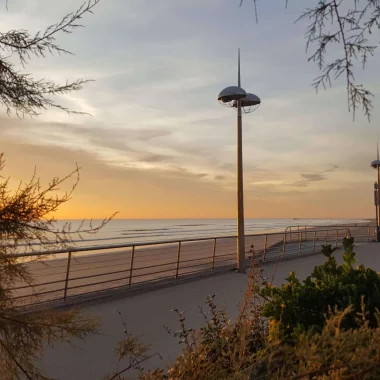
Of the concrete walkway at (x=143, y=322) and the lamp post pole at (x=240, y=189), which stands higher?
the lamp post pole at (x=240, y=189)

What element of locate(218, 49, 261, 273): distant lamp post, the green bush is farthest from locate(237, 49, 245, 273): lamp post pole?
the green bush

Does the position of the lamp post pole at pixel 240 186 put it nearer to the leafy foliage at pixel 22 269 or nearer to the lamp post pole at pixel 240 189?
the lamp post pole at pixel 240 189

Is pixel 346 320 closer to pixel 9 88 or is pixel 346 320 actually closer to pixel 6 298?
pixel 6 298

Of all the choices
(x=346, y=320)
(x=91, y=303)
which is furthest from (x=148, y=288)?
(x=346, y=320)

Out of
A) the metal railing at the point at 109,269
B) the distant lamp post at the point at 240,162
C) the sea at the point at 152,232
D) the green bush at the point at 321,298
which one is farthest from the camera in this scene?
the sea at the point at 152,232

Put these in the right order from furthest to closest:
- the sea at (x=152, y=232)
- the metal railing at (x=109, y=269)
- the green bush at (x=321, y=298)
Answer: the sea at (x=152, y=232)
the metal railing at (x=109, y=269)
the green bush at (x=321, y=298)

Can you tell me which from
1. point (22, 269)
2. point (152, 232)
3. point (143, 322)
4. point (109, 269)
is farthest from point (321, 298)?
point (152, 232)

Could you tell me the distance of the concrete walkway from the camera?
516 cm

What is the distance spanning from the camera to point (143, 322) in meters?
6.95

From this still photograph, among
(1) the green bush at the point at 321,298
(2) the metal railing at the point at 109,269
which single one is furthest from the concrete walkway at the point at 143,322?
(1) the green bush at the point at 321,298

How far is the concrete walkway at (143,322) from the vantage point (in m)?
5.16

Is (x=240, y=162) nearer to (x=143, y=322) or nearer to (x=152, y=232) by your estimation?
(x=143, y=322)

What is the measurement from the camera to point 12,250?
9.85ft

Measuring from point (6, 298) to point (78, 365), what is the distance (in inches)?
103
